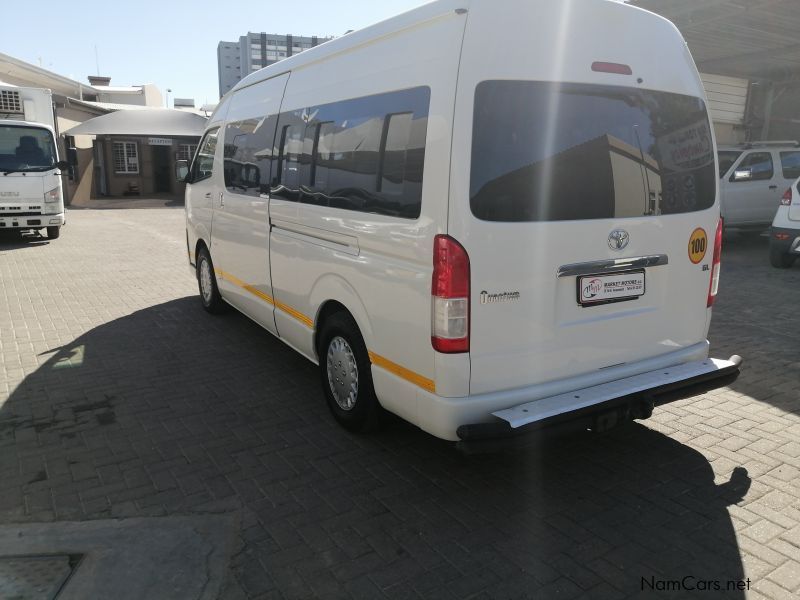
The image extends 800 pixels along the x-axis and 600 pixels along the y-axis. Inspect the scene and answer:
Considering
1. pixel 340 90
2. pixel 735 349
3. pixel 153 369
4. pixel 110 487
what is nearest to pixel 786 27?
pixel 735 349

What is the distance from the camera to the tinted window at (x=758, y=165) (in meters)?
12.2

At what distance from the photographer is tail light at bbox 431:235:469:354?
3.07 meters

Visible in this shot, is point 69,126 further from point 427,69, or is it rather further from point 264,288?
point 427,69

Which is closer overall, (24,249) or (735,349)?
(735,349)

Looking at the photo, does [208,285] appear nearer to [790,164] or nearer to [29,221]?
[29,221]

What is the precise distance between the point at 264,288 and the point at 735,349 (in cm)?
433

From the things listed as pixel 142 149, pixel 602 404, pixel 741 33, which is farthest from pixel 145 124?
pixel 602 404

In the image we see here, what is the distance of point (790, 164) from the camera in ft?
41.1

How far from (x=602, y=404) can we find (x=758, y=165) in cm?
1109

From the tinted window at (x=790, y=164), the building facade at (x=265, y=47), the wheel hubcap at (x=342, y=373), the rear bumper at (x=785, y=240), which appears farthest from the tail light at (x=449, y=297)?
the building facade at (x=265, y=47)

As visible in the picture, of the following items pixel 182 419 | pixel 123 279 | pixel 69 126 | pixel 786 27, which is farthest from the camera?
pixel 69 126

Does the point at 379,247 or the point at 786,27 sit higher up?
the point at 786,27

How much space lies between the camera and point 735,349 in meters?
6.00

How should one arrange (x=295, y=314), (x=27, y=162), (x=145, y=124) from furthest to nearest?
1. (x=145, y=124)
2. (x=27, y=162)
3. (x=295, y=314)
